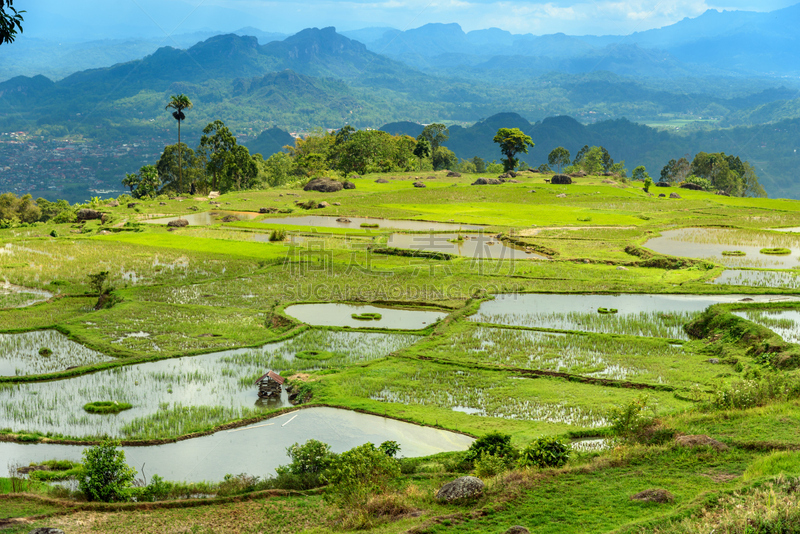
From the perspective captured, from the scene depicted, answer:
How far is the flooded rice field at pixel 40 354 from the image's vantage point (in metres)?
17.2

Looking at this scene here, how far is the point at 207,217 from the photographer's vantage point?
51.1 metres

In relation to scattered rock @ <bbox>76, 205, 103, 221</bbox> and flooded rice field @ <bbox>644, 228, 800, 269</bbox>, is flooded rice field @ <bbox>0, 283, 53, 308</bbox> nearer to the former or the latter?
scattered rock @ <bbox>76, 205, 103, 221</bbox>

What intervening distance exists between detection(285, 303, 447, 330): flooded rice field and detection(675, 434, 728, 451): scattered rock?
1188 cm

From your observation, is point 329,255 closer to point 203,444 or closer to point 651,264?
point 651,264

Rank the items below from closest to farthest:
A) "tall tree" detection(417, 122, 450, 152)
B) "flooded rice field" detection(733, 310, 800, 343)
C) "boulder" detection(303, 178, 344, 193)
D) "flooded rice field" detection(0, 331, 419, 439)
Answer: "flooded rice field" detection(0, 331, 419, 439) < "flooded rice field" detection(733, 310, 800, 343) < "boulder" detection(303, 178, 344, 193) < "tall tree" detection(417, 122, 450, 152)

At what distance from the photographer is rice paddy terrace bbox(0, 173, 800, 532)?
9.64 m

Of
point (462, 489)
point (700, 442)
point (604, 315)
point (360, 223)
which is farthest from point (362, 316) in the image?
point (360, 223)

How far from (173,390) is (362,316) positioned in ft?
28.6

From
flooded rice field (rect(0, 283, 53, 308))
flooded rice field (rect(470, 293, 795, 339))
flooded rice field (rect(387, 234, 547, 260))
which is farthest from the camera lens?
flooded rice field (rect(387, 234, 547, 260))

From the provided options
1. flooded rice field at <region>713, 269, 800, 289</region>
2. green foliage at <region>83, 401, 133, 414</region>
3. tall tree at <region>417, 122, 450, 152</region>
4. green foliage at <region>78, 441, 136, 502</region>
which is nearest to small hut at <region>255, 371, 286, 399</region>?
green foliage at <region>83, 401, 133, 414</region>

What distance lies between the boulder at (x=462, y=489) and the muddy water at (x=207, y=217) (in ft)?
135

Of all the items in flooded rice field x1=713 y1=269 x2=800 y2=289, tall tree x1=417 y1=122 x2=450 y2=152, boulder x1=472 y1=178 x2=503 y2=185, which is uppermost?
tall tree x1=417 y1=122 x2=450 y2=152

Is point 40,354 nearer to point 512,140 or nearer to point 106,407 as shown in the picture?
point 106,407

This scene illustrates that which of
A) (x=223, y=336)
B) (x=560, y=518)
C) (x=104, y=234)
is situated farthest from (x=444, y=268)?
(x=104, y=234)
